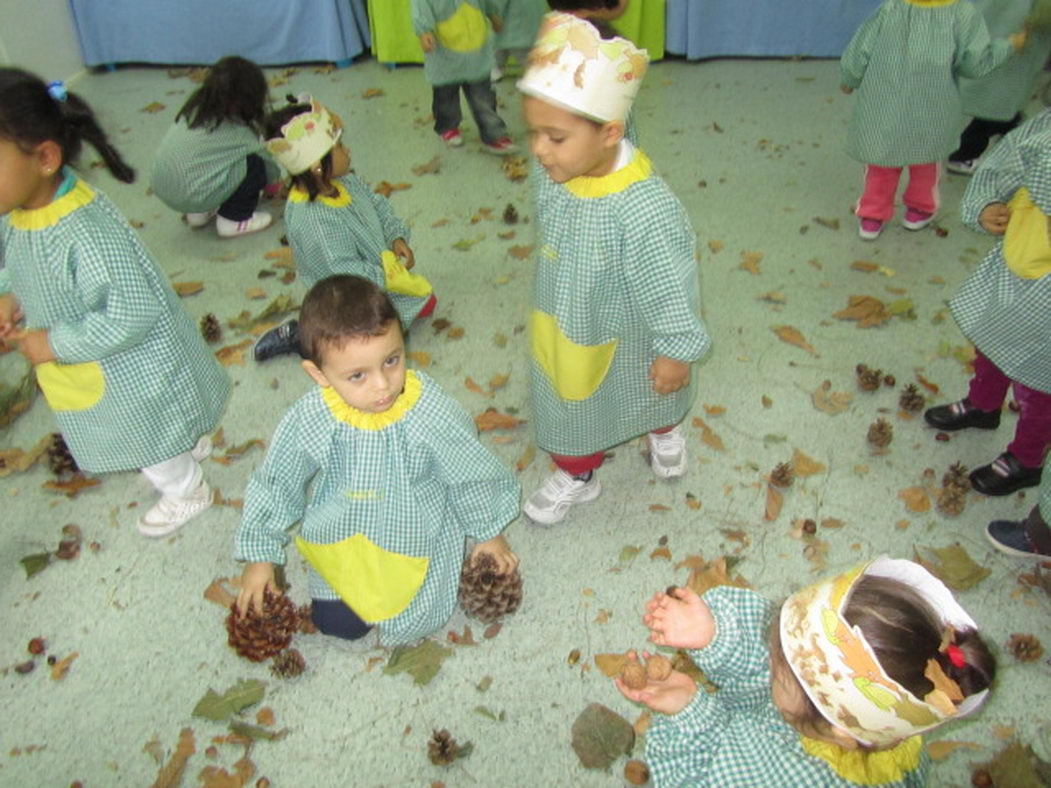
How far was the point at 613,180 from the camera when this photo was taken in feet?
5.71

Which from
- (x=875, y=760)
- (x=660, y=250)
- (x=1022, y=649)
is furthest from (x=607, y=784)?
(x=660, y=250)

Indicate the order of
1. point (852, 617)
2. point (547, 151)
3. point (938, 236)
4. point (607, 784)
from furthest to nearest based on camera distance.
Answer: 1. point (938, 236)
2. point (607, 784)
3. point (547, 151)
4. point (852, 617)

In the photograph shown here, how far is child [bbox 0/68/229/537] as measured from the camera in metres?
1.76

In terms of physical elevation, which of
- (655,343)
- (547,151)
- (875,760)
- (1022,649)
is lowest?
(1022,649)

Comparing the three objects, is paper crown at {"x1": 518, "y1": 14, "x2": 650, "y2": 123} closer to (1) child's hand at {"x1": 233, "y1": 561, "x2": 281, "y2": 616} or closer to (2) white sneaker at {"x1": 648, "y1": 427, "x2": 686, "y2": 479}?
(2) white sneaker at {"x1": 648, "y1": 427, "x2": 686, "y2": 479}

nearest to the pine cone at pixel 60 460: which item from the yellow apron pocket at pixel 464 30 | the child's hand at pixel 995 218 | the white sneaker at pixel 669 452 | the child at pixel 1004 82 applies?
the white sneaker at pixel 669 452

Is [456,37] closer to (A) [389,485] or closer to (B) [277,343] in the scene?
(B) [277,343]

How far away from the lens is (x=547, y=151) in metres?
1.66

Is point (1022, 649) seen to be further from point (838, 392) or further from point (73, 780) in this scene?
point (73, 780)

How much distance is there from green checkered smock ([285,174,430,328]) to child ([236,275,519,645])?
1100 millimetres

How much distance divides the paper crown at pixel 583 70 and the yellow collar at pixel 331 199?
135cm

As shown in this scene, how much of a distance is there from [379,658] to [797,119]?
418cm

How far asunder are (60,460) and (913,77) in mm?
3546

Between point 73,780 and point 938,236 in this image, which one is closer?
point 73,780
